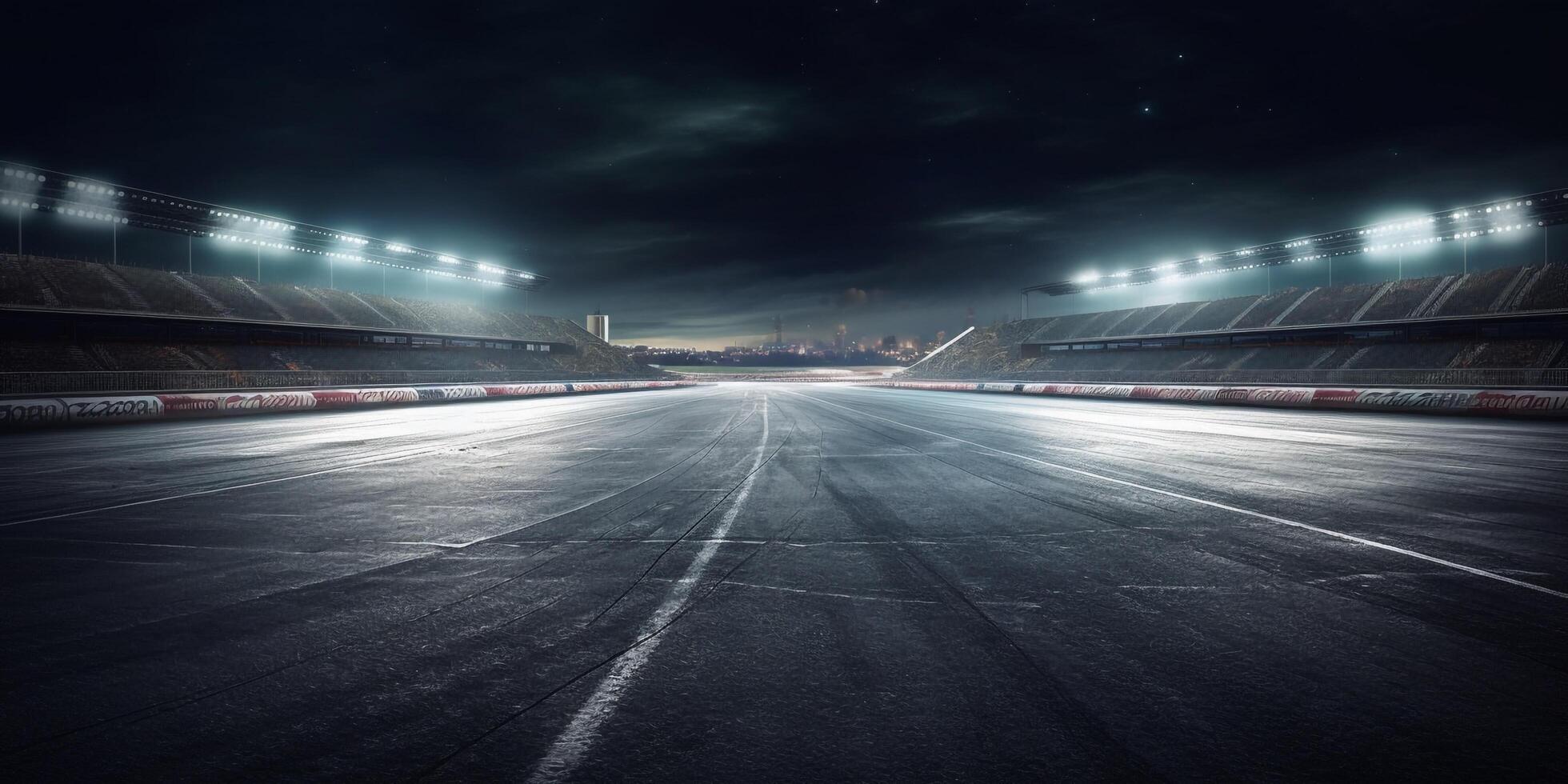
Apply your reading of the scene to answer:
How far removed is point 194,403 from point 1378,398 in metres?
40.0

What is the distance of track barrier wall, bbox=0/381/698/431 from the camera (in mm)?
18406

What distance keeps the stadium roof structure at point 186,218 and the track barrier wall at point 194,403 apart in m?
22.1

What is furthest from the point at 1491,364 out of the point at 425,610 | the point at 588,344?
the point at 588,344

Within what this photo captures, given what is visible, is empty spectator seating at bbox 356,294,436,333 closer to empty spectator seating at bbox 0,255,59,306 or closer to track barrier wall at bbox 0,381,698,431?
empty spectator seating at bbox 0,255,59,306

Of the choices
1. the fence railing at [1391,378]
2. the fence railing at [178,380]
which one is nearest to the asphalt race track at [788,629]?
the fence railing at [178,380]

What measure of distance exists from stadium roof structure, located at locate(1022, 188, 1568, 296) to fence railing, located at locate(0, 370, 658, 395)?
64.7 meters

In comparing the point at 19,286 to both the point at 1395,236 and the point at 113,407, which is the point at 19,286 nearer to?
the point at 113,407

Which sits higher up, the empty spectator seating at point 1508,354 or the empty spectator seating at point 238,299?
the empty spectator seating at point 238,299

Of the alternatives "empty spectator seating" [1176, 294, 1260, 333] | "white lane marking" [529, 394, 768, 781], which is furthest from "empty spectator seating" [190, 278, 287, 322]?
"empty spectator seating" [1176, 294, 1260, 333]

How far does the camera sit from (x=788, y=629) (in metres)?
3.70

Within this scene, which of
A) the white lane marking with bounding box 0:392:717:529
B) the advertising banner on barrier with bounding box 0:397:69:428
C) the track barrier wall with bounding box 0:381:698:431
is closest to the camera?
the white lane marking with bounding box 0:392:717:529

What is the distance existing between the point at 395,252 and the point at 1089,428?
188 ft

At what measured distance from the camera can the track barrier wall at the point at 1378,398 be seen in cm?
1981

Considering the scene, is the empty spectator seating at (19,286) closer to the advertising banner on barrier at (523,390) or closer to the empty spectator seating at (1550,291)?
the advertising banner on barrier at (523,390)
